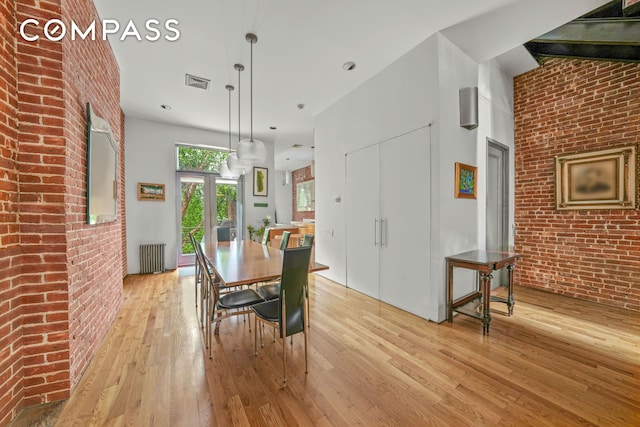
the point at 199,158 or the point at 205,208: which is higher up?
the point at 199,158

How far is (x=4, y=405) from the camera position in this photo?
1.46m

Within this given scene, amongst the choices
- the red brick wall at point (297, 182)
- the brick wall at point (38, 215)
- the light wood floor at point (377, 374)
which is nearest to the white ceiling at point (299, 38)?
the brick wall at point (38, 215)

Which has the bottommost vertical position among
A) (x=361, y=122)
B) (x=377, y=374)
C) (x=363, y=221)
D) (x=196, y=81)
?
(x=377, y=374)

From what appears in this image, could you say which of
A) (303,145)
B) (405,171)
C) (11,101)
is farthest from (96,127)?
(303,145)

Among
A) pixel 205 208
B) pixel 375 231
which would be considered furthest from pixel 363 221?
pixel 205 208

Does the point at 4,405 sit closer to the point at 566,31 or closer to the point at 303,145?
the point at 566,31

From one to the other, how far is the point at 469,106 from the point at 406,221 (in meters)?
1.52

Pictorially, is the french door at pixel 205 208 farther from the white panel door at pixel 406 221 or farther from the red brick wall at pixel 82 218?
the white panel door at pixel 406 221

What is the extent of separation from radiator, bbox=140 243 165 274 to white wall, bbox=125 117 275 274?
11 centimetres

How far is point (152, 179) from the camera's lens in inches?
206

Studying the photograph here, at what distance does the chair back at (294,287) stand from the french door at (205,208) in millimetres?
4272

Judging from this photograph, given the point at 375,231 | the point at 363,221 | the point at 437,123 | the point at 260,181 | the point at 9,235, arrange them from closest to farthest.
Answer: the point at 9,235 → the point at 437,123 → the point at 375,231 → the point at 363,221 → the point at 260,181

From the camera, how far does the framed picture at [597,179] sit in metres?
2.99

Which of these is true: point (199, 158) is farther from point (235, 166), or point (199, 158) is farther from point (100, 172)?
point (100, 172)
